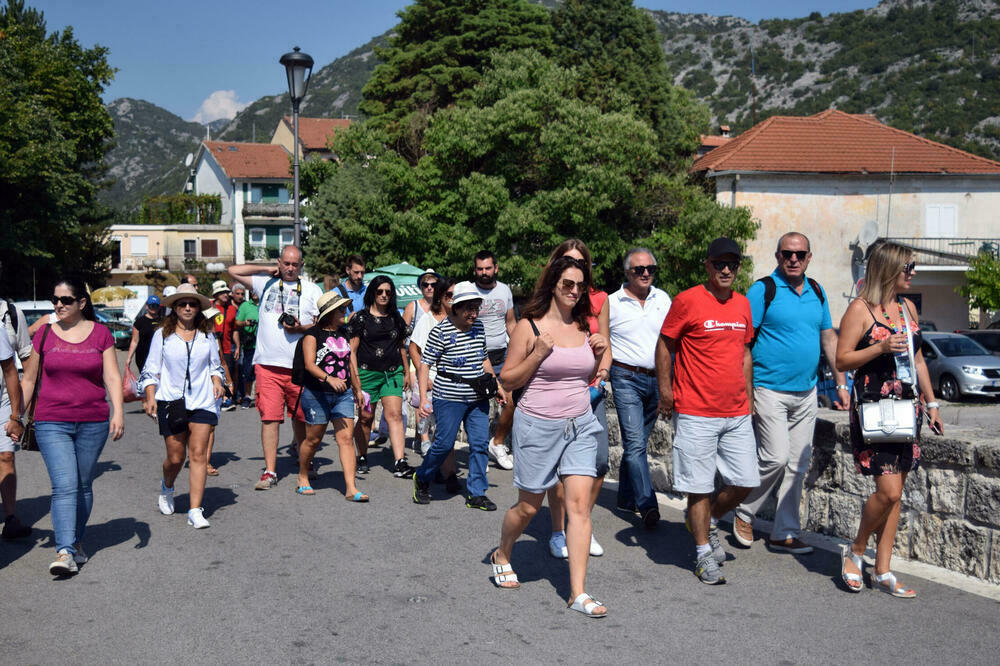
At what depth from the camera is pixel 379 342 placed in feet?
29.4

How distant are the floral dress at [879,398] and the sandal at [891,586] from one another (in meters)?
0.59

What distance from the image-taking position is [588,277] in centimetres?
574

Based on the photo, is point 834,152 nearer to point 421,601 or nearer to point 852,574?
point 852,574

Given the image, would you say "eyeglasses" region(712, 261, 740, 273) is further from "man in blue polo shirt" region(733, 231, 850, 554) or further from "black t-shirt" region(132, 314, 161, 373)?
"black t-shirt" region(132, 314, 161, 373)

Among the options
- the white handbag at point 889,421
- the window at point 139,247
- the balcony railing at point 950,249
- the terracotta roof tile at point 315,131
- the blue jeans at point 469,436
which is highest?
the terracotta roof tile at point 315,131

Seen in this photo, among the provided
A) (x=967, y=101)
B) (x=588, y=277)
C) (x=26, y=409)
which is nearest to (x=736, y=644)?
(x=588, y=277)

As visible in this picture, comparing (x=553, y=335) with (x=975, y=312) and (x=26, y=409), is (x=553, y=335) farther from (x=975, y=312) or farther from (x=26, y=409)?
(x=975, y=312)

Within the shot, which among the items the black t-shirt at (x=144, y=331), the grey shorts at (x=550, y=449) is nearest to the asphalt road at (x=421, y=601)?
the grey shorts at (x=550, y=449)

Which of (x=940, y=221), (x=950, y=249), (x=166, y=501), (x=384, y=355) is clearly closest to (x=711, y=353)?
(x=384, y=355)

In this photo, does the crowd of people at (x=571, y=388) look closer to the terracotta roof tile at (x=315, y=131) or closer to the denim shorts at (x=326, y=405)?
the denim shorts at (x=326, y=405)

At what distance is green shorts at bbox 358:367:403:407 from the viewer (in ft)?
29.5

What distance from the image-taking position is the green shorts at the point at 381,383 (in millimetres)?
9000

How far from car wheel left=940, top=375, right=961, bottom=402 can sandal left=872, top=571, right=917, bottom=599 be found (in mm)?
19062

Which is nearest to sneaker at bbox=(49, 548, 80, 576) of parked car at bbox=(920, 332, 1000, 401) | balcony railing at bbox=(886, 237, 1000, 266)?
parked car at bbox=(920, 332, 1000, 401)
